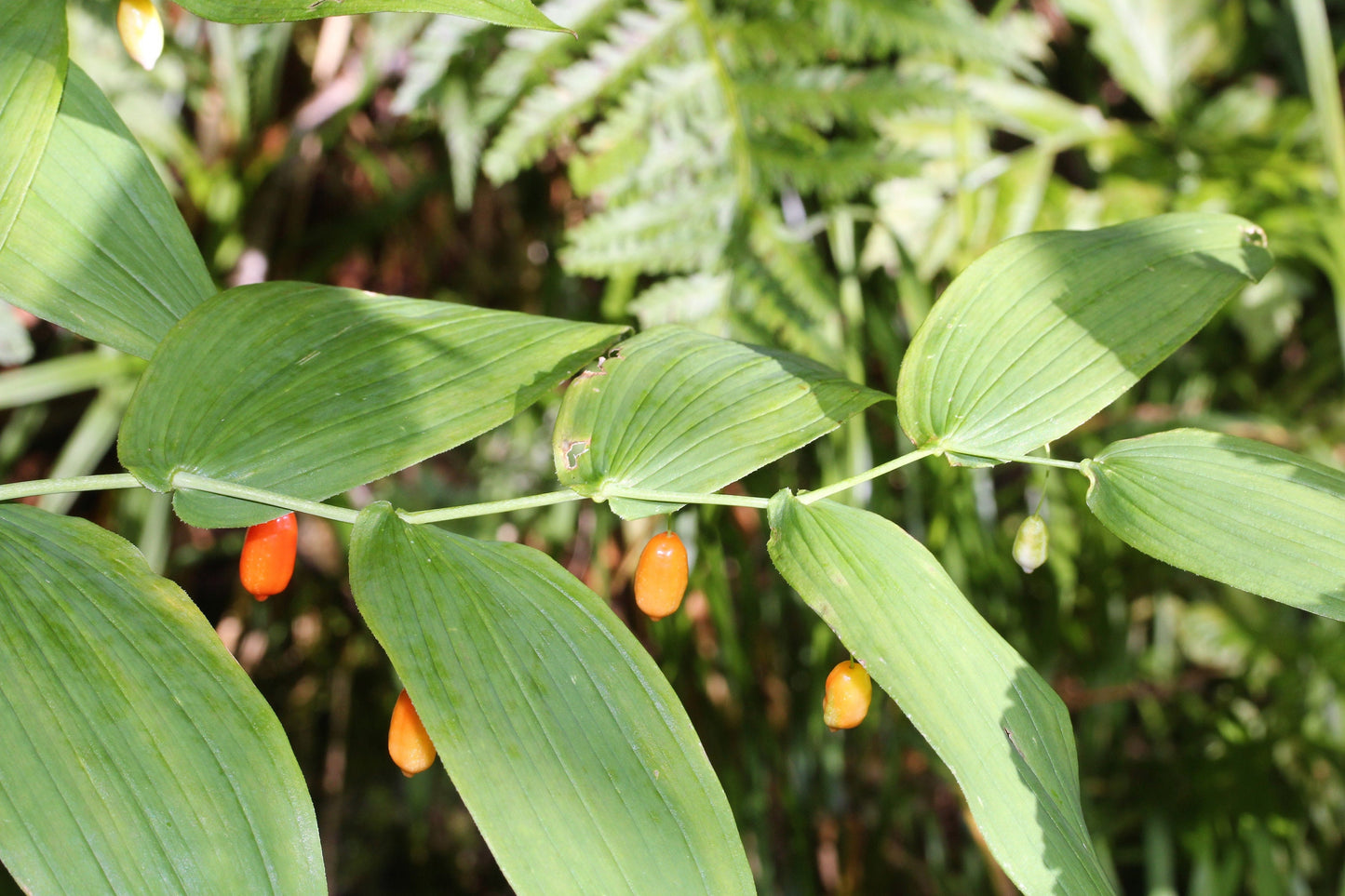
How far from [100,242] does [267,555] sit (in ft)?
0.74

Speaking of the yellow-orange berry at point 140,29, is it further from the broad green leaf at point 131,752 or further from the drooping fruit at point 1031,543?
the drooping fruit at point 1031,543

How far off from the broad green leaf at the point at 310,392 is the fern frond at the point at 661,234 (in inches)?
22.9

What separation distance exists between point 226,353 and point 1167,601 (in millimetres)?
1503

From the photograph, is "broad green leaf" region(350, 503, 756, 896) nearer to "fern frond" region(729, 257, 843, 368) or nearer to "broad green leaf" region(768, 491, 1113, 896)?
"broad green leaf" region(768, 491, 1113, 896)

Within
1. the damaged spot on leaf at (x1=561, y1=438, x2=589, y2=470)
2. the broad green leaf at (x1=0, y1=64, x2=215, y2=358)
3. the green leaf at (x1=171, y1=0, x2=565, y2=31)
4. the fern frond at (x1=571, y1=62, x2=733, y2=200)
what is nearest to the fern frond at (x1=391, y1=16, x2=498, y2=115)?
the fern frond at (x1=571, y1=62, x2=733, y2=200)

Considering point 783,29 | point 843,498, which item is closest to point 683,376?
point 843,498

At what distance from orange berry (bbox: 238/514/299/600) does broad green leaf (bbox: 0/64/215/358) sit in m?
0.13

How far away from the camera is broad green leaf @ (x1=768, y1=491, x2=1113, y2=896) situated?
50cm

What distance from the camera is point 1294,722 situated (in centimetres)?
146

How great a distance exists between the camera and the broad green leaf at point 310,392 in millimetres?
579

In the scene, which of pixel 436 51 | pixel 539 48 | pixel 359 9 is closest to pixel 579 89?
pixel 539 48

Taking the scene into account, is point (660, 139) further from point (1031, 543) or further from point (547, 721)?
point (547, 721)

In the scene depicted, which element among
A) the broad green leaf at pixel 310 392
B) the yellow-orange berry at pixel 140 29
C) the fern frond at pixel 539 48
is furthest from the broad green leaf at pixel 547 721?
the fern frond at pixel 539 48

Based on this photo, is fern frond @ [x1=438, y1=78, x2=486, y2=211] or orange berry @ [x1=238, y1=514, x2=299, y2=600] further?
fern frond @ [x1=438, y1=78, x2=486, y2=211]
